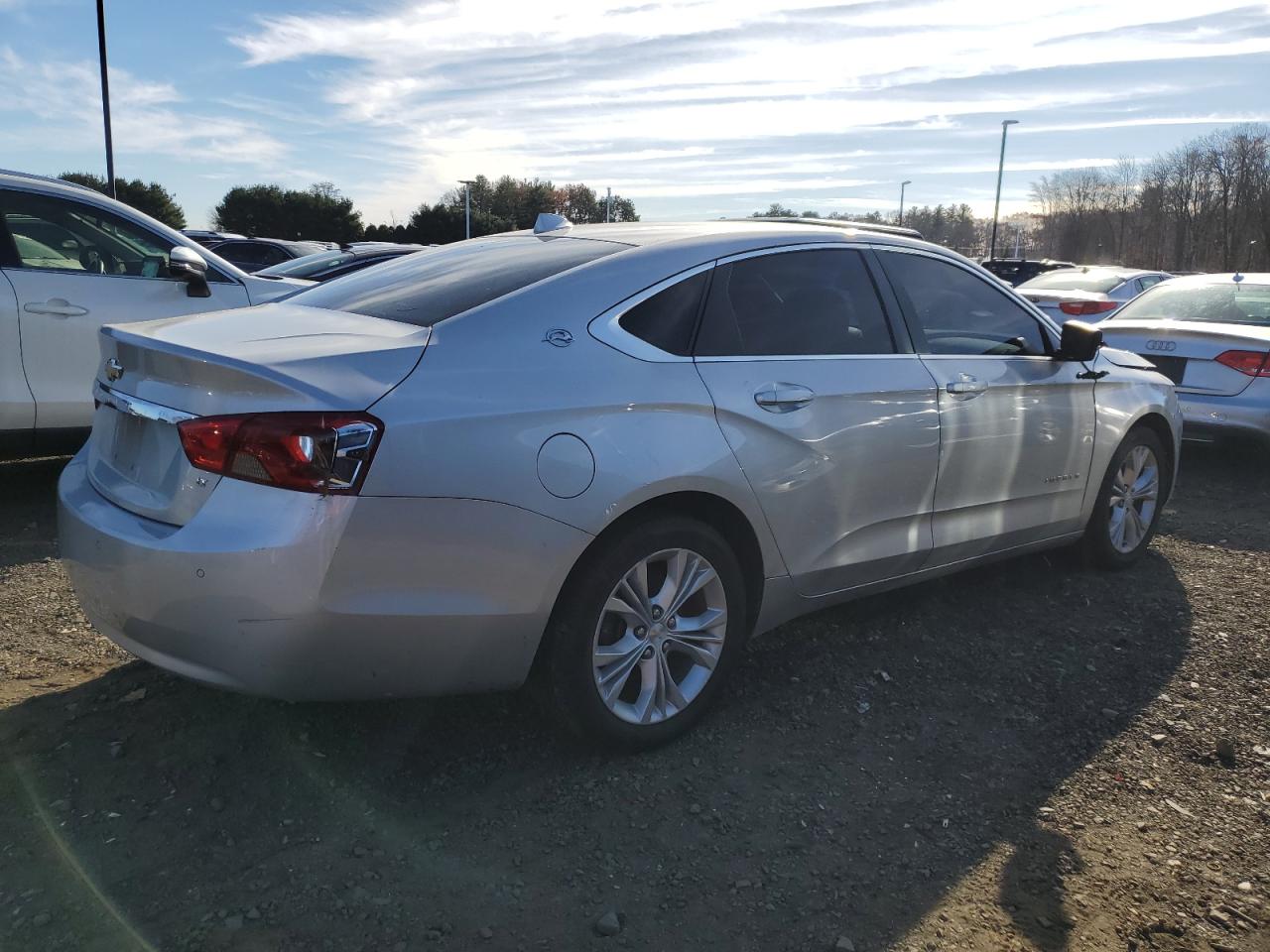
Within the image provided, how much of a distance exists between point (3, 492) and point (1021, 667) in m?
5.56

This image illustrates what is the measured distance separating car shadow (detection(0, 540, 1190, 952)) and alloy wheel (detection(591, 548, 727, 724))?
195 millimetres

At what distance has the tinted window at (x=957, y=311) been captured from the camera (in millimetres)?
4102

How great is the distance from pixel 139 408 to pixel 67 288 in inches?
127

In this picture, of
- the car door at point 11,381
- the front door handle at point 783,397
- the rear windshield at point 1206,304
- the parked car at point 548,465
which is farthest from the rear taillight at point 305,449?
the rear windshield at point 1206,304

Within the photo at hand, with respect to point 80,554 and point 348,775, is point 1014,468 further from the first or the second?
point 80,554

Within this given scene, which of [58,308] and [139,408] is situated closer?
[139,408]

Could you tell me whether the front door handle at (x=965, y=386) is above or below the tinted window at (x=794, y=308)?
below

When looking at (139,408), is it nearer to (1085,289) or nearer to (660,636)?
(660,636)

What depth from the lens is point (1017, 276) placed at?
23.1 metres

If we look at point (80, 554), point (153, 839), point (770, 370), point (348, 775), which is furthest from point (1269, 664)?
point (80, 554)

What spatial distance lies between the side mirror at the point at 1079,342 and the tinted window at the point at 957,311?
3.3 inches

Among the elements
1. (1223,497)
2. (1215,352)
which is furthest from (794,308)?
(1215,352)

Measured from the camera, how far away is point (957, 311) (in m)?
4.34

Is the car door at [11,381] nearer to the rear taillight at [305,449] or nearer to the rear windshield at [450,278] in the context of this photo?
the rear windshield at [450,278]
